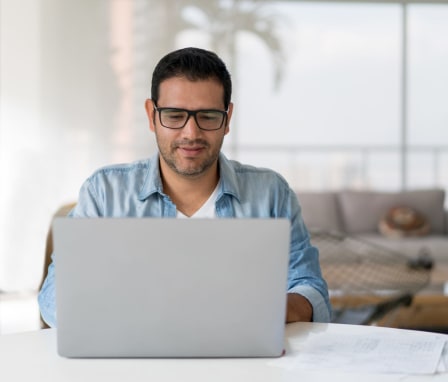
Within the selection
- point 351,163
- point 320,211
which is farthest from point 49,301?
point 351,163

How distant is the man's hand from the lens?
1.61 m

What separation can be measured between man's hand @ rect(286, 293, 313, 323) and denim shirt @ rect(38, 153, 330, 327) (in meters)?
0.16

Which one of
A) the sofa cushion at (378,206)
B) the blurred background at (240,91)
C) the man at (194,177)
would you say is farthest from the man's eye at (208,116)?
the sofa cushion at (378,206)

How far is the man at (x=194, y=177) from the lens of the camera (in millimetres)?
1842

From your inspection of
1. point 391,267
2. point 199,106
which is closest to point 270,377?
point 199,106

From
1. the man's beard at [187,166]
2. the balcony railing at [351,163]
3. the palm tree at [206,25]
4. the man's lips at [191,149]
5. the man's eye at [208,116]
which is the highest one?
the palm tree at [206,25]

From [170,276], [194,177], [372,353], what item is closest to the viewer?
[170,276]

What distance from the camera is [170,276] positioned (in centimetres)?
121

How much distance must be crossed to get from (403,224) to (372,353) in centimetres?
455

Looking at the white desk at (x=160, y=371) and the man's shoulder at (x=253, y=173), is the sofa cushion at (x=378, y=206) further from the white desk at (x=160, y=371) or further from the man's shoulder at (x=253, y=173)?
the white desk at (x=160, y=371)

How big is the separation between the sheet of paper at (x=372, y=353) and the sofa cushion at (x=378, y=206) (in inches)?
179

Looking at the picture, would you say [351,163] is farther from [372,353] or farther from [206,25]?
[372,353]

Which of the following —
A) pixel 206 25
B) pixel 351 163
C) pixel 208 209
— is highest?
pixel 206 25

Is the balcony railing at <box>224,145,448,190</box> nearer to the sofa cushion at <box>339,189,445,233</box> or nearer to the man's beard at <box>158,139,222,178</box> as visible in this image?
the sofa cushion at <box>339,189,445,233</box>
